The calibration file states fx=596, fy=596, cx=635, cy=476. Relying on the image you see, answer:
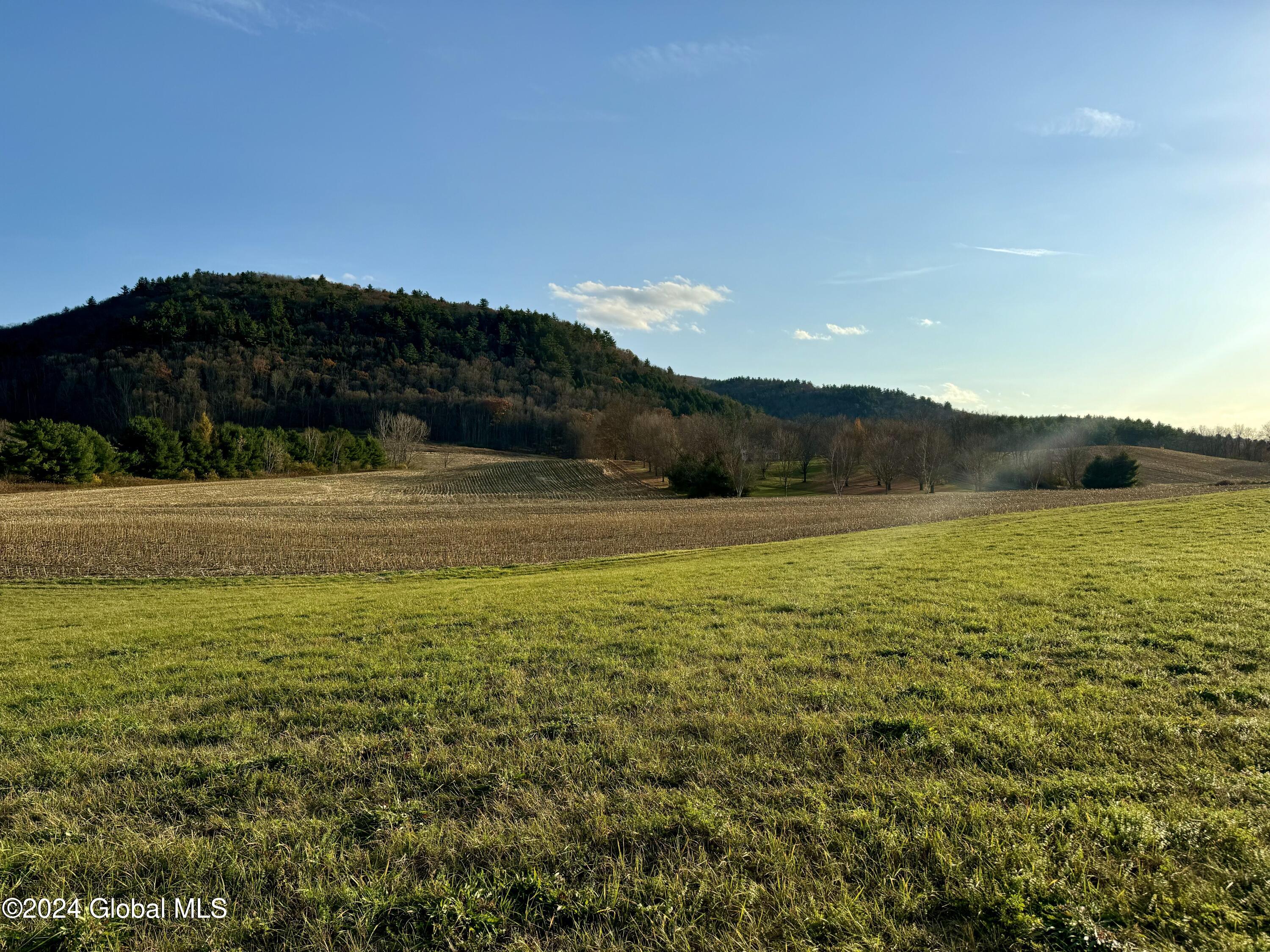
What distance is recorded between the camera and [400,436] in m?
109

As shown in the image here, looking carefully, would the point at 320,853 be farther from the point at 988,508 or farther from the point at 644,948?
the point at 988,508

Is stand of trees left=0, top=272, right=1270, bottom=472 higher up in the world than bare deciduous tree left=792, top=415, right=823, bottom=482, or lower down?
higher up

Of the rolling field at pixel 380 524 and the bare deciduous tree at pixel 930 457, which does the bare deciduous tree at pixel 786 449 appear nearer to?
the bare deciduous tree at pixel 930 457

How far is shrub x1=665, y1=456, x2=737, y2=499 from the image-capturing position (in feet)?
234

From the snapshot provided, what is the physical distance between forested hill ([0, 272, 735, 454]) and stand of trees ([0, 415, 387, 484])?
33.9 meters

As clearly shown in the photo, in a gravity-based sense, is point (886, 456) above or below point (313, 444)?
below

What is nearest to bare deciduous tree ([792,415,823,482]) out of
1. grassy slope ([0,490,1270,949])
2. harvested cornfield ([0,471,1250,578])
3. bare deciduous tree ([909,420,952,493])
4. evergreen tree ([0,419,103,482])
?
bare deciduous tree ([909,420,952,493])

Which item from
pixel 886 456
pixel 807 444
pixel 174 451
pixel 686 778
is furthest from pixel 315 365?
pixel 686 778

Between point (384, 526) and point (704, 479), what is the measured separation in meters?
40.6

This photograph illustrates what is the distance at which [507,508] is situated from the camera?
5497cm

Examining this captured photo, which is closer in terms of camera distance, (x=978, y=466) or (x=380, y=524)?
(x=380, y=524)

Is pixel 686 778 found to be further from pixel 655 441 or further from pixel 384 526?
pixel 655 441

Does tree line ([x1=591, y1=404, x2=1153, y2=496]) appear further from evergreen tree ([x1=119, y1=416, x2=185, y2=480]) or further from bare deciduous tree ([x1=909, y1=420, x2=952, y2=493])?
evergreen tree ([x1=119, y1=416, x2=185, y2=480])

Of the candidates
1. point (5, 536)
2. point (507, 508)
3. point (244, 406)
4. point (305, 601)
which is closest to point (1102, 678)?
point (305, 601)
